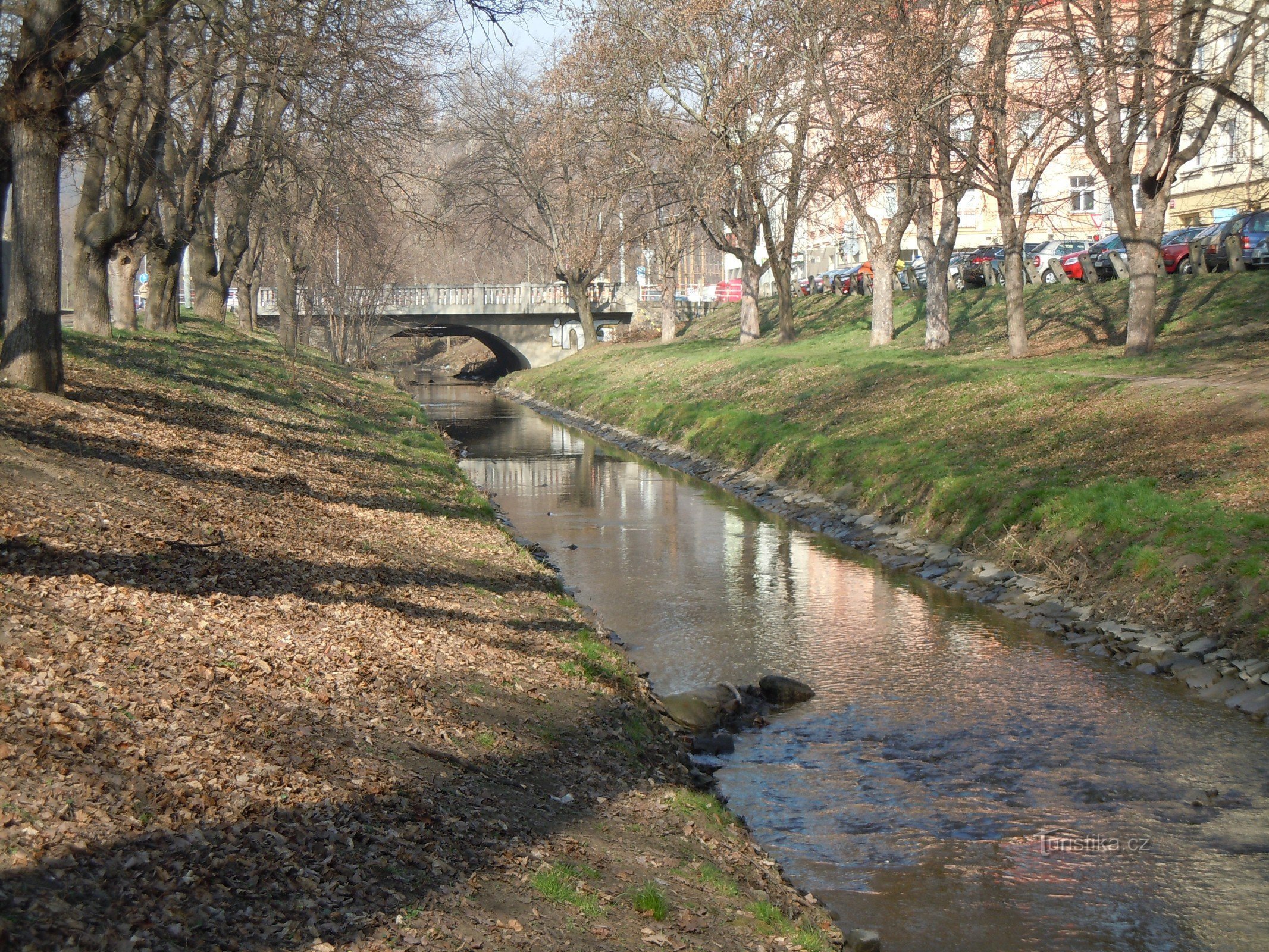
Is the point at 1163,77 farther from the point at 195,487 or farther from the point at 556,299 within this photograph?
the point at 556,299

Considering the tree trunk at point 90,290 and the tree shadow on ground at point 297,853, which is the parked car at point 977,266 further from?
the tree shadow on ground at point 297,853

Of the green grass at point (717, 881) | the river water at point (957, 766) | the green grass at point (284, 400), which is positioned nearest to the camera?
the green grass at point (717, 881)

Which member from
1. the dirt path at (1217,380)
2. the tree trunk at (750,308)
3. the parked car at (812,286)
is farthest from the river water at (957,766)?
the parked car at (812,286)

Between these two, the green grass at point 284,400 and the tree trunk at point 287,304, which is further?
the tree trunk at point 287,304

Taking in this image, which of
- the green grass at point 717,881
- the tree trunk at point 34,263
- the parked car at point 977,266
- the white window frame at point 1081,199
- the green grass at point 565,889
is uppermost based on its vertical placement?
the white window frame at point 1081,199

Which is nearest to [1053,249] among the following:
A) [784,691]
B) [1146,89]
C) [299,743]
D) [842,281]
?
[842,281]

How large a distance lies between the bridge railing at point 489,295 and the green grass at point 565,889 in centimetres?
5738

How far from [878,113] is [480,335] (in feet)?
124

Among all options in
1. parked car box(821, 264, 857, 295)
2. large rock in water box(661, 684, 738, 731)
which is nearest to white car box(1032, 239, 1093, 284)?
parked car box(821, 264, 857, 295)

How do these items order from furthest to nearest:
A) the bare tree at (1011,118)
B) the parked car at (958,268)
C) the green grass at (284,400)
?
the parked car at (958,268) < the bare tree at (1011,118) < the green grass at (284,400)

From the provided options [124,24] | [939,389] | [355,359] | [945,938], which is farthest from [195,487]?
[355,359]

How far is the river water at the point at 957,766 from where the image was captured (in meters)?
8.62

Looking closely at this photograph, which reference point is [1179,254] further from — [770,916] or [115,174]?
[770,916]

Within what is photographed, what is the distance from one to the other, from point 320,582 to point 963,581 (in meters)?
10.4
